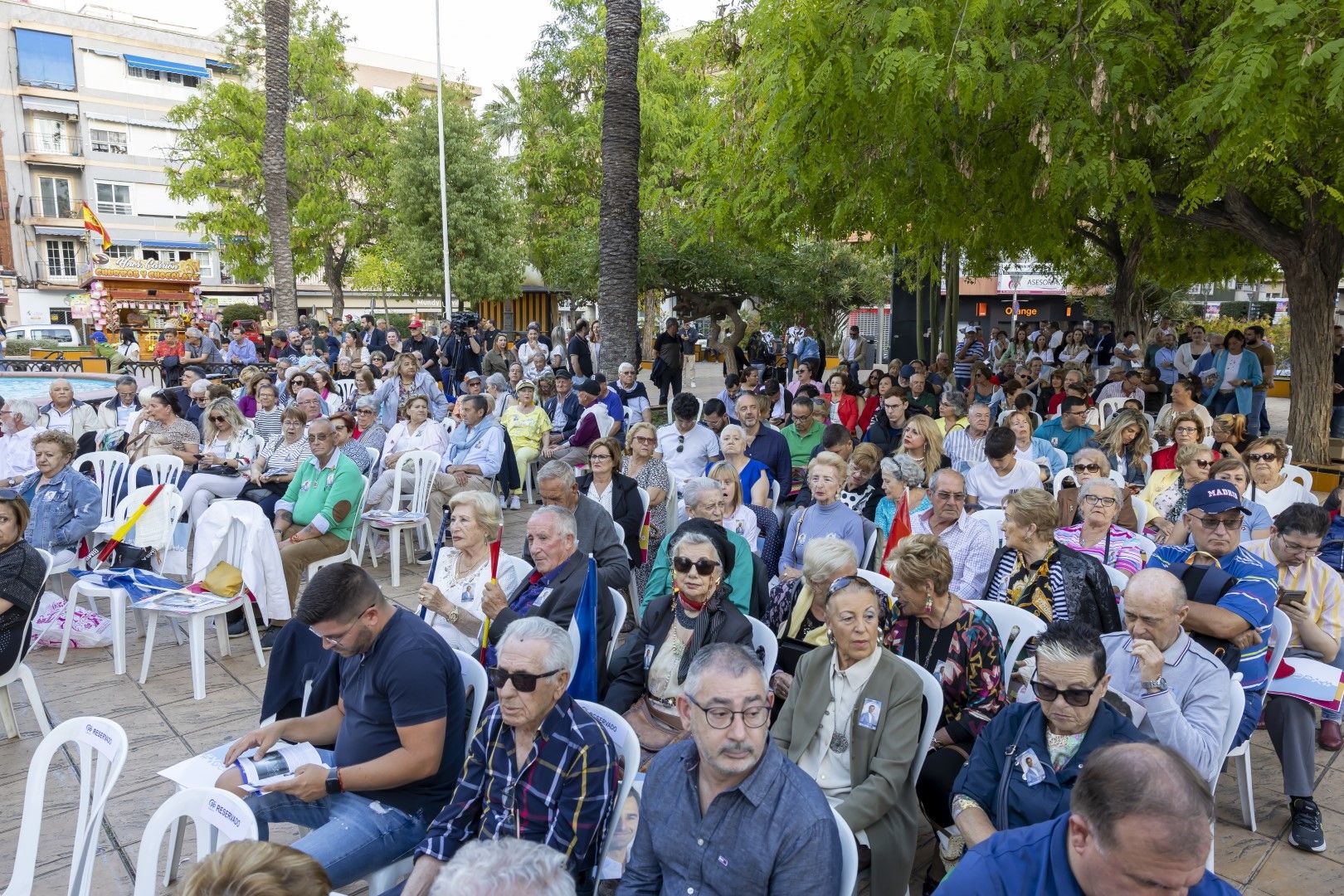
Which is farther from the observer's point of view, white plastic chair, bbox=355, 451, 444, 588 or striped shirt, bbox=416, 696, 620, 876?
white plastic chair, bbox=355, 451, 444, 588

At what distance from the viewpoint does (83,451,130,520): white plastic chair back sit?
22.4 ft

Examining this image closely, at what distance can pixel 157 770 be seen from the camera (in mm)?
4238

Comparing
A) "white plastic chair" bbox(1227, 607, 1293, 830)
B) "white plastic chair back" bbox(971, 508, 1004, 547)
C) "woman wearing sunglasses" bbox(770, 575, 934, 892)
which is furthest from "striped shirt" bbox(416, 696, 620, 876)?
"white plastic chair back" bbox(971, 508, 1004, 547)

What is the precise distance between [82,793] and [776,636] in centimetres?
261

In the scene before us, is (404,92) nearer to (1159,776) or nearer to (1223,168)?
(1223,168)

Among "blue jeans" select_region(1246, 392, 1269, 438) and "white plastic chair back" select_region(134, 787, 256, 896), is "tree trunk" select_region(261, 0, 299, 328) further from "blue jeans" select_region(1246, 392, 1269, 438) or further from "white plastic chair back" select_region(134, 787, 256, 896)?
"white plastic chair back" select_region(134, 787, 256, 896)

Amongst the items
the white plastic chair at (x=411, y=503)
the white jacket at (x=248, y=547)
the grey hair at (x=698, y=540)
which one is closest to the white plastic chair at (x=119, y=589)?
the white jacket at (x=248, y=547)

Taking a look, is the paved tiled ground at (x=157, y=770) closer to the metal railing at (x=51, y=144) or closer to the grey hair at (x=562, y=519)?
the grey hair at (x=562, y=519)

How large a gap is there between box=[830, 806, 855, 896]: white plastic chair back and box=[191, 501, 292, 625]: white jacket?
166 inches

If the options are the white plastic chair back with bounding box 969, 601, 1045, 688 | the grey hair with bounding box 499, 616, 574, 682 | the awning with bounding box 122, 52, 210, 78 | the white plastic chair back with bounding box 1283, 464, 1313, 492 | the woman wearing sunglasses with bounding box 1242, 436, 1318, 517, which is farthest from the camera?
the awning with bounding box 122, 52, 210, 78

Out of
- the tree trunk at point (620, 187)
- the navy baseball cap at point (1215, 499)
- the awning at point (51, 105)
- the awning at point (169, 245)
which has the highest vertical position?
the awning at point (51, 105)

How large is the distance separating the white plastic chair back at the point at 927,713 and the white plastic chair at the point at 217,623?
3891 mm

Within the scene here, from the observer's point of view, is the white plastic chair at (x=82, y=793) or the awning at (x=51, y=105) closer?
the white plastic chair at (x=82, y=793)

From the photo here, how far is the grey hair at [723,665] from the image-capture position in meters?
2.36
